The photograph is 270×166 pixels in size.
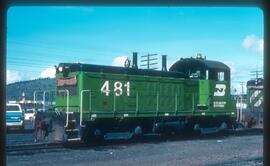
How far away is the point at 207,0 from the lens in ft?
11.7

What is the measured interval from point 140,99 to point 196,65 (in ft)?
13.1

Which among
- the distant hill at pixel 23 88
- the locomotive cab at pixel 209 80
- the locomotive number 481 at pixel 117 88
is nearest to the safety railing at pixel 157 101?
the locomotive number 481 at pixel 117 88

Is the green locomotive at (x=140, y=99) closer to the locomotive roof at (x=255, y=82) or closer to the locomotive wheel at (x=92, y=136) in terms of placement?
the locomotive wheel at (x=92, y=136)

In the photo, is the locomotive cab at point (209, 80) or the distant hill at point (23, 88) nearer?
the locomotive cab at point (209, 80)

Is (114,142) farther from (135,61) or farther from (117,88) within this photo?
(135,61)

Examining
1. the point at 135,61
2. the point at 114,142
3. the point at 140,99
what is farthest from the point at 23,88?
the point at 114,142

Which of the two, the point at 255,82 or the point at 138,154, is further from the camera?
the point at 255,82

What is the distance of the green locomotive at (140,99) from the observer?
541 inches

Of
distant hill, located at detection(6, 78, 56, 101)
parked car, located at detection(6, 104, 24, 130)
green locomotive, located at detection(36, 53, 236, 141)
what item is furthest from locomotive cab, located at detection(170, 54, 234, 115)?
Answer: distant hill, located at detection(6, 78, 56, 101)

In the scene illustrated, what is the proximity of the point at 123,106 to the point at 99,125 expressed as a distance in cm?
142

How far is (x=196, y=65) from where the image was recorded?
17781 millimetres

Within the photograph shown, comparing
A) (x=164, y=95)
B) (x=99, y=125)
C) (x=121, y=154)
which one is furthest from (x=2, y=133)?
(x=164, y=95)

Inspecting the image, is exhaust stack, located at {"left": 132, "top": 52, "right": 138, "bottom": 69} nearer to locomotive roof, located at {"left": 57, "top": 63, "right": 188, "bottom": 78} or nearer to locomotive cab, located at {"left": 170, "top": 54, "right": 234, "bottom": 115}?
locomotive roof, located at {"left": 57, "top": 63, "right": 188, "bottom": 78}

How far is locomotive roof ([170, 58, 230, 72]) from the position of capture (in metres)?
17.5
